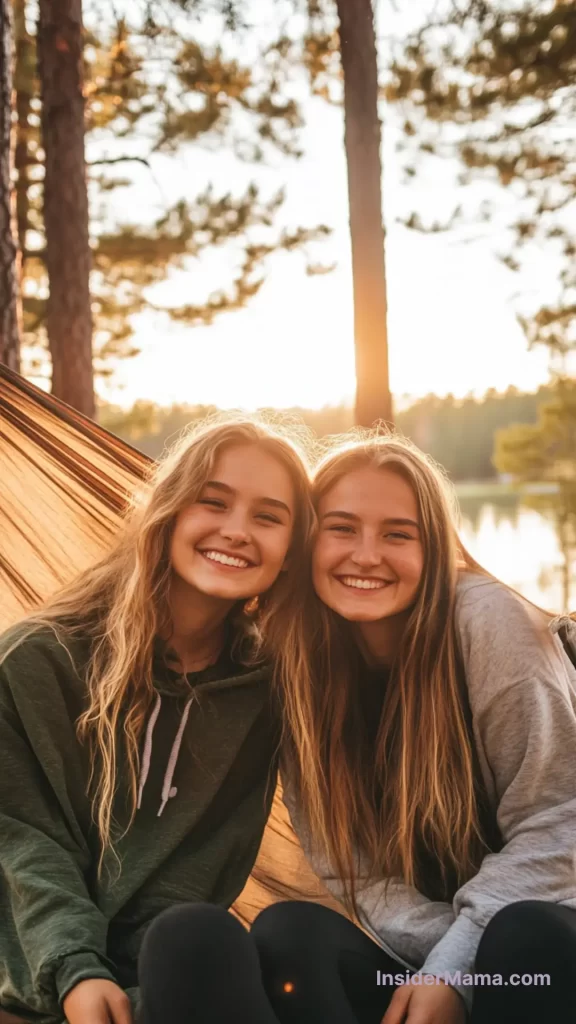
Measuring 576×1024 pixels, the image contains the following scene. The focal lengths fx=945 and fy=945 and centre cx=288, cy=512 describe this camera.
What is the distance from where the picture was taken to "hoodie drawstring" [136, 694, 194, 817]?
147 centimetres

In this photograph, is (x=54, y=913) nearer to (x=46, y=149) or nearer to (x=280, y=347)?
(x=46, y=149)

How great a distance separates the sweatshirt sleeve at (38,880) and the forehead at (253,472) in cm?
41

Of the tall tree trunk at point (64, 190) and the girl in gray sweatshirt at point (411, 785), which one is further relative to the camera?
the tall tree trunk at point (64, 190)

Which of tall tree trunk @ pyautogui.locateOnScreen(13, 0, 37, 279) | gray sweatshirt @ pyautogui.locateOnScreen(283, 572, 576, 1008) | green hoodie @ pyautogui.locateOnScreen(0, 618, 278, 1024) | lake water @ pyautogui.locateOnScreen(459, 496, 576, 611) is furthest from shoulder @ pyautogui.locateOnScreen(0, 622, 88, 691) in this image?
lake water @ pyautogui.locateOnScreen(459, 496, 576, 611)

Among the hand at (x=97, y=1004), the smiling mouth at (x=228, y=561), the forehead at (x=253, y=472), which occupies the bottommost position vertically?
the hand at (x=97, y=1004)

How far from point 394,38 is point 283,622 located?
3783 millimetres

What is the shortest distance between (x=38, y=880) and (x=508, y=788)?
0.67m

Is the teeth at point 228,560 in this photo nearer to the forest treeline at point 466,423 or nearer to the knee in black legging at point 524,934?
the knee in black legging at point 524,934

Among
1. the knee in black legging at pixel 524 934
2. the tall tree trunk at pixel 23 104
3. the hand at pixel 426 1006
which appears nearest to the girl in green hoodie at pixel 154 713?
the hand at pixel 426 1006

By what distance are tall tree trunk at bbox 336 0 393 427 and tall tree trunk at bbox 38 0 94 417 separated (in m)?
1.02

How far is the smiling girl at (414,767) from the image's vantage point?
125 centimetres

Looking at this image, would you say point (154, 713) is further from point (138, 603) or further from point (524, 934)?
point (524, 934)

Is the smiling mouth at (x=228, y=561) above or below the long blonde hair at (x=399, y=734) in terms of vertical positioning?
above

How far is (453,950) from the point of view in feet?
4.14
